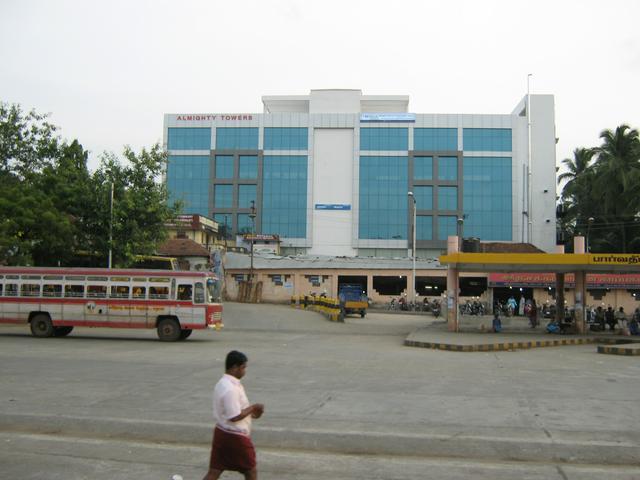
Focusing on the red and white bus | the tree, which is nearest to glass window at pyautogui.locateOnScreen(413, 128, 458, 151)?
the tree

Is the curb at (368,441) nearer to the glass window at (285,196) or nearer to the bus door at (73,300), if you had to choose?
the bus door at (73,300)

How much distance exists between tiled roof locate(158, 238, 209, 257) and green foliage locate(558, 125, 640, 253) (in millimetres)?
36404

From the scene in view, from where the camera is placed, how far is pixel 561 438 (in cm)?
820

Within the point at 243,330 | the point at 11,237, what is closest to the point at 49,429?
the point at 243,330

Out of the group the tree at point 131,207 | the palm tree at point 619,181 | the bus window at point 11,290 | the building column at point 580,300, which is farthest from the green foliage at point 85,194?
the palm tree at point 619,181

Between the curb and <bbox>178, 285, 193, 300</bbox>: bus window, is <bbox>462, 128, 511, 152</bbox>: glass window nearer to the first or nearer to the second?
<bbox>178, 285, 193, 300</bbox>: bus window

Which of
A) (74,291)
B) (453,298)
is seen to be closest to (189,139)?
Answer: (453,298)

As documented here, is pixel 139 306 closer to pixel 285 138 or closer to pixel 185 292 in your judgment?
pixel 185 292

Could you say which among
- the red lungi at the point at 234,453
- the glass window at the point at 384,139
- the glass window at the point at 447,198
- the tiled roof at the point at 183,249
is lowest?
the red lungi at the point at 234,453

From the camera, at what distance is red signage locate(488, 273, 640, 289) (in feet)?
161

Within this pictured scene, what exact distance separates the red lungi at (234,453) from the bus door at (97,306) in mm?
19782

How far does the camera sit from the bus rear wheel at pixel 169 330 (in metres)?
23.3

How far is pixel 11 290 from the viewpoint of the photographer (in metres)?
24.0

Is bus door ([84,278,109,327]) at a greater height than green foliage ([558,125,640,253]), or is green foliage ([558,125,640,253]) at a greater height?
green foliage ([558,125,640,253])
